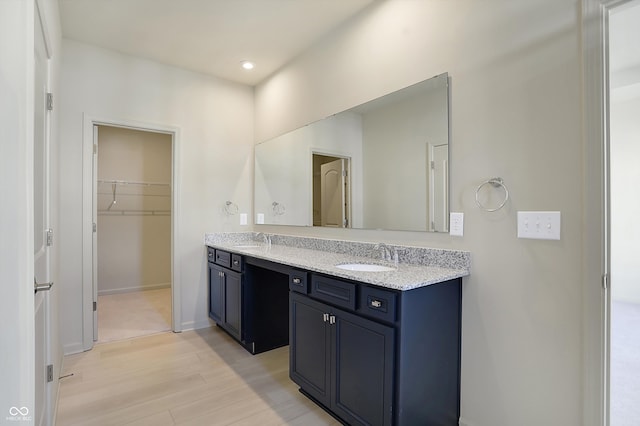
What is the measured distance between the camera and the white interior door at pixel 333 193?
8.61ft

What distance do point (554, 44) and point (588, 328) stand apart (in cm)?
123

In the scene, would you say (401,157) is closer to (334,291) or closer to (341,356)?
(334,291)

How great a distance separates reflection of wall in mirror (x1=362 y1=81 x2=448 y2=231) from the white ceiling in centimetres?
88

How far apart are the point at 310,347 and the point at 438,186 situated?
1.23 meters

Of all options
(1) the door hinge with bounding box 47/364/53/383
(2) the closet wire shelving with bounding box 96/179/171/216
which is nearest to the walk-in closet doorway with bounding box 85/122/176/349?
(2) the closet wire shelving with bounding box 96/179/171/216

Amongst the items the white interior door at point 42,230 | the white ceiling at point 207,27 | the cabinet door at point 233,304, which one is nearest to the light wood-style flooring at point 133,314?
the cabinet door at point 233,304

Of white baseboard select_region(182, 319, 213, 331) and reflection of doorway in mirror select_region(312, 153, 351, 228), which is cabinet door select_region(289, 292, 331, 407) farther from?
white baseboard select_region(182, 319, 213, 331)

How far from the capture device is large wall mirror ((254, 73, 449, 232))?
1943mm

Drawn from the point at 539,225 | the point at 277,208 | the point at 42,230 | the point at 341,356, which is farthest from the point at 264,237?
the point at 539,225

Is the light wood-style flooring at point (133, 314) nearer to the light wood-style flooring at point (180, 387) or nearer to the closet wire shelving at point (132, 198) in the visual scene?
the light wood-style flooring at point (180, 387)

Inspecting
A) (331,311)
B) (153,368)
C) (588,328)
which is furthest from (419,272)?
(153,368)

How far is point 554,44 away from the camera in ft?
4.76

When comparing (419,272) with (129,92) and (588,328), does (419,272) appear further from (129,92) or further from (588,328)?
(129,92)

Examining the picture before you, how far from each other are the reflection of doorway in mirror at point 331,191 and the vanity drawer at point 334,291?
0.76 m
